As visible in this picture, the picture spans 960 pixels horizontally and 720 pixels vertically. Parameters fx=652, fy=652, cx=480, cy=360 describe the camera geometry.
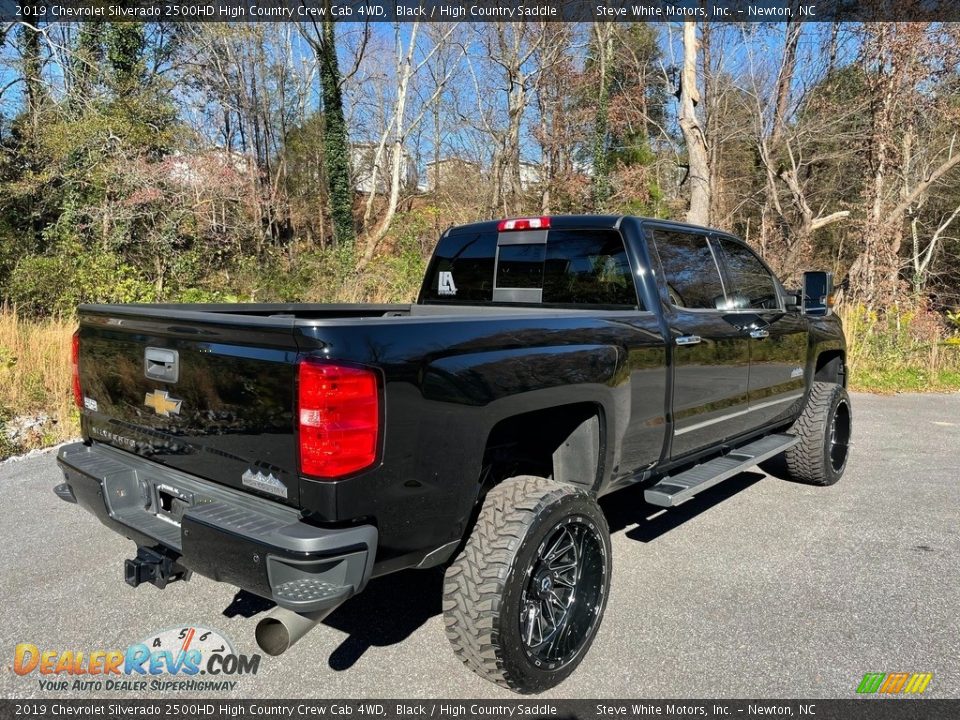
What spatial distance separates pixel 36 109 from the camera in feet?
45.5

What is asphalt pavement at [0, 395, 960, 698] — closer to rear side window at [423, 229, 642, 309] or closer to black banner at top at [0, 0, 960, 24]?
rear side window at [423, 229, 642, 309]

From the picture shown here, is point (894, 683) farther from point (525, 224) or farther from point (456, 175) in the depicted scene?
point (456, 175)

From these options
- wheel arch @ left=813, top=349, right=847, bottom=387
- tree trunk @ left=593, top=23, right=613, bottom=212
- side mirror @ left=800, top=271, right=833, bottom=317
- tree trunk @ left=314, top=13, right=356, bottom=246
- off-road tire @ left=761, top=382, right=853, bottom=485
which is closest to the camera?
side mirror @ left=800, top=271, right=833, bottom=317

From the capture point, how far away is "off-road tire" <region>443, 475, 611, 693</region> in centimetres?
242

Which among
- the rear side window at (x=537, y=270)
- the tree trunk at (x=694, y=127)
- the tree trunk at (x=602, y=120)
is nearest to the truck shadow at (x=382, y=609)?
the rear side window at (x=537, y=270)

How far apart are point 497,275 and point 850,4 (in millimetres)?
14034

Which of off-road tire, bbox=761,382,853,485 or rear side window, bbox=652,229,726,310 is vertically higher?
rear side window, bbox=652,229,726,310

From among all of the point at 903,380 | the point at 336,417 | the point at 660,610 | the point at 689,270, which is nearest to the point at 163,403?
the point at 336,417

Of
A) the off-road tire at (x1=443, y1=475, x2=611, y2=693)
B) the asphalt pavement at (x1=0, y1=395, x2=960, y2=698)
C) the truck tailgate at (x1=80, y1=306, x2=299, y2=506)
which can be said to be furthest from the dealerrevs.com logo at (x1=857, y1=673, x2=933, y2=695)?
the truck tailgate at (x1=80, y1=306, x2=299, y2=506)

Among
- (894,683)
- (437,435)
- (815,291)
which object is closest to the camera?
(437,435)

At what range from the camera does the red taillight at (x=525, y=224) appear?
12.9 ft

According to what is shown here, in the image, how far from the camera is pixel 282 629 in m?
2.11

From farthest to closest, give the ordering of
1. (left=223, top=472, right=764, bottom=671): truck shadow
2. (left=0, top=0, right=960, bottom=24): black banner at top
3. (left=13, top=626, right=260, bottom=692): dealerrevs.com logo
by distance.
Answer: (left=0, top=0, right=960, bottom=24): black banner at top
(left=223, top=472, right=764, bottom=671): truck shadow
(left=13, top=626, right=260, bottom=692): dealerrevs.com logo

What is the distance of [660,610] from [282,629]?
6.37 feet
